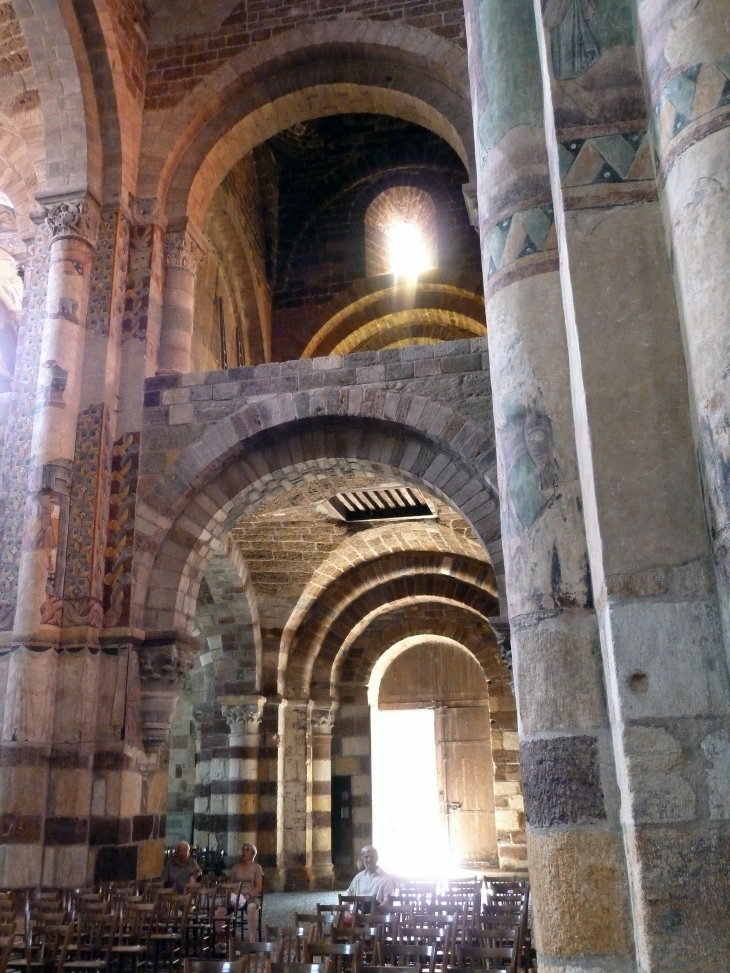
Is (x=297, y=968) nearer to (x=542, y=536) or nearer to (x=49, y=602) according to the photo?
(x=542, y=536)

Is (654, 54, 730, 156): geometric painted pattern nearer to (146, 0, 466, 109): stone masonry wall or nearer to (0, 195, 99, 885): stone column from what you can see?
(0, 195, 99, 885): stone column

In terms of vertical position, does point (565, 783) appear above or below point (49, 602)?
below

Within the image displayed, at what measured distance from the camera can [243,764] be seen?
13234mm

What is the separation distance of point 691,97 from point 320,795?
1256 centimetres

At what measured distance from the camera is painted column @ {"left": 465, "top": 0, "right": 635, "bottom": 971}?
3381 millimetres

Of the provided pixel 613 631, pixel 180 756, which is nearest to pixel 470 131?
pixel 613 631

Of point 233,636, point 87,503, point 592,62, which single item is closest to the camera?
point 592,62

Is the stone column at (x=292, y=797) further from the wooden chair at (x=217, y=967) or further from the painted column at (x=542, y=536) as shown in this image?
the painted column at (x=542, y=536)

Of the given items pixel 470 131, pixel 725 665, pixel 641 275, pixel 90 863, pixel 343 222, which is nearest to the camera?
pixel 725 665

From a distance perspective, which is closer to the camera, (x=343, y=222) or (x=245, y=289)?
(x=245, y=289)

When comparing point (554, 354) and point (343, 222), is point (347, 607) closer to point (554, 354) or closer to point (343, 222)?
point (343, 222)

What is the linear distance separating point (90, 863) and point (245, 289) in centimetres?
893

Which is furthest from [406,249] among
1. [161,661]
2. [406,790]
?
[406,790]

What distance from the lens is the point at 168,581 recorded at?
9.33 m
